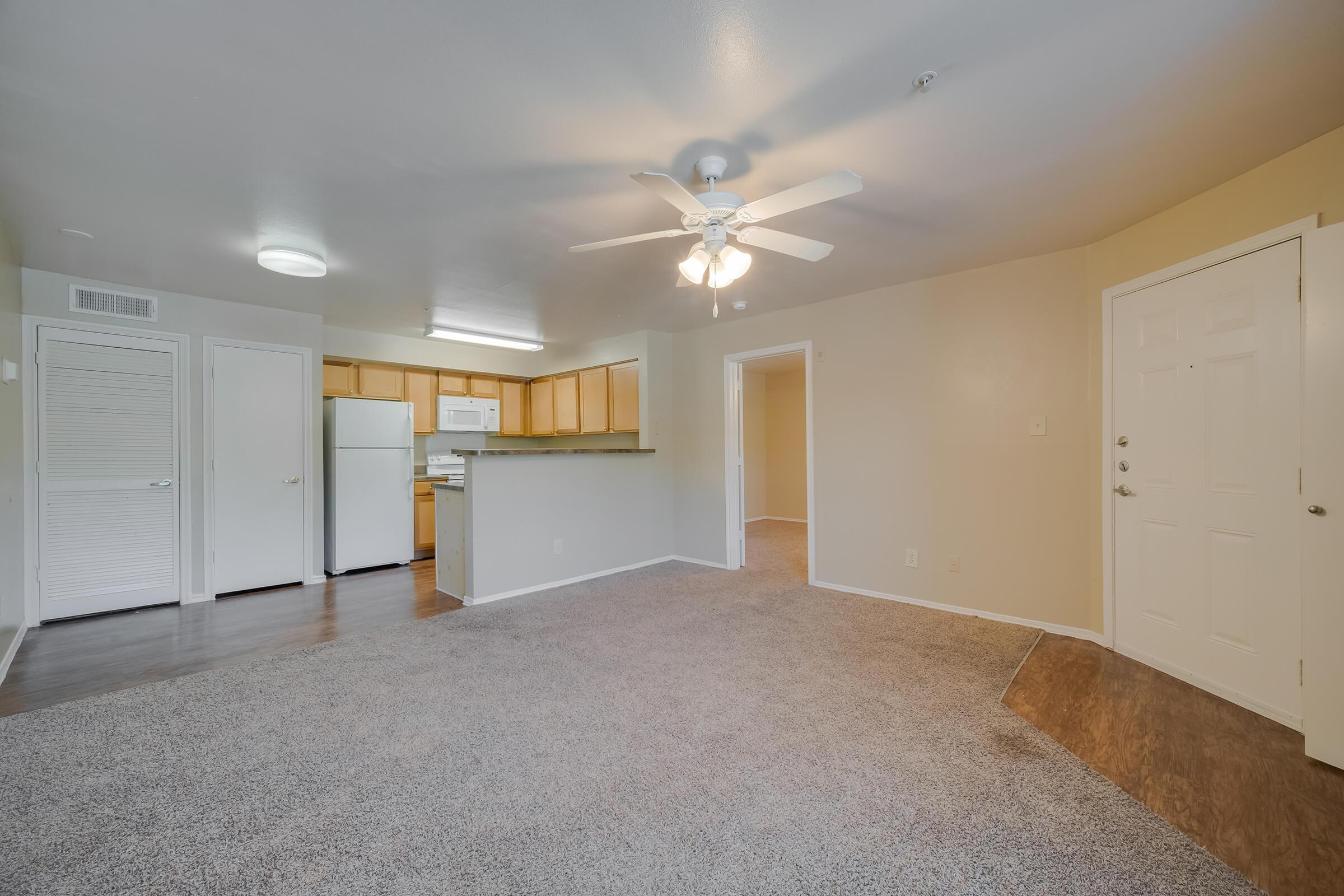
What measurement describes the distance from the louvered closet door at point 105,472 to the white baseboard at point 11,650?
36 centimetres

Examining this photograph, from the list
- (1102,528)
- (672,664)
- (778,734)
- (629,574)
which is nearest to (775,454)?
(629,574)

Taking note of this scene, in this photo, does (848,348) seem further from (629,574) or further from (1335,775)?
(1335,775)

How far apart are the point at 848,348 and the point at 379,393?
15.1ft

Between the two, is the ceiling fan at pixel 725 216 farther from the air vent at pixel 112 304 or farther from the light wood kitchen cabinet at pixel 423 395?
the light wood kitchen cabinet at pixel 423 395

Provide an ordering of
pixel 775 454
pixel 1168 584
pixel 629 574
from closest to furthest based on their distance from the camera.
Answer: pixel 1168 584 < pixel 629 574 < pixel 775 454

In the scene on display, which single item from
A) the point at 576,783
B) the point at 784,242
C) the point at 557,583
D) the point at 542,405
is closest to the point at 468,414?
the point at 542,405

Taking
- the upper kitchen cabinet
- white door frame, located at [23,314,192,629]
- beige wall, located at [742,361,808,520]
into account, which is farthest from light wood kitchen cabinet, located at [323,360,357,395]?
beige wall, located at [742,361,808,520]

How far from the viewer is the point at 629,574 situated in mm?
4789

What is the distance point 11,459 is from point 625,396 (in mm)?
4140

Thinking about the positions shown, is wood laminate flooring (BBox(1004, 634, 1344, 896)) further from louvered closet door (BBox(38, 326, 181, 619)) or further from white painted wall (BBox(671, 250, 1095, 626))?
louvered closet door (BBox(38, 326, 181, 619))

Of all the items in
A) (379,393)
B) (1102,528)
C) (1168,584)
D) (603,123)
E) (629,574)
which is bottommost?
(629,574)

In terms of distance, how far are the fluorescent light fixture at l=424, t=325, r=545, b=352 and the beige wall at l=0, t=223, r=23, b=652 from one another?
7.97 feet

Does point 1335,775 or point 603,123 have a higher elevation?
point 603,123

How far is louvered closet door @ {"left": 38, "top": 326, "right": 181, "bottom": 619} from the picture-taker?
3506 millimetres
